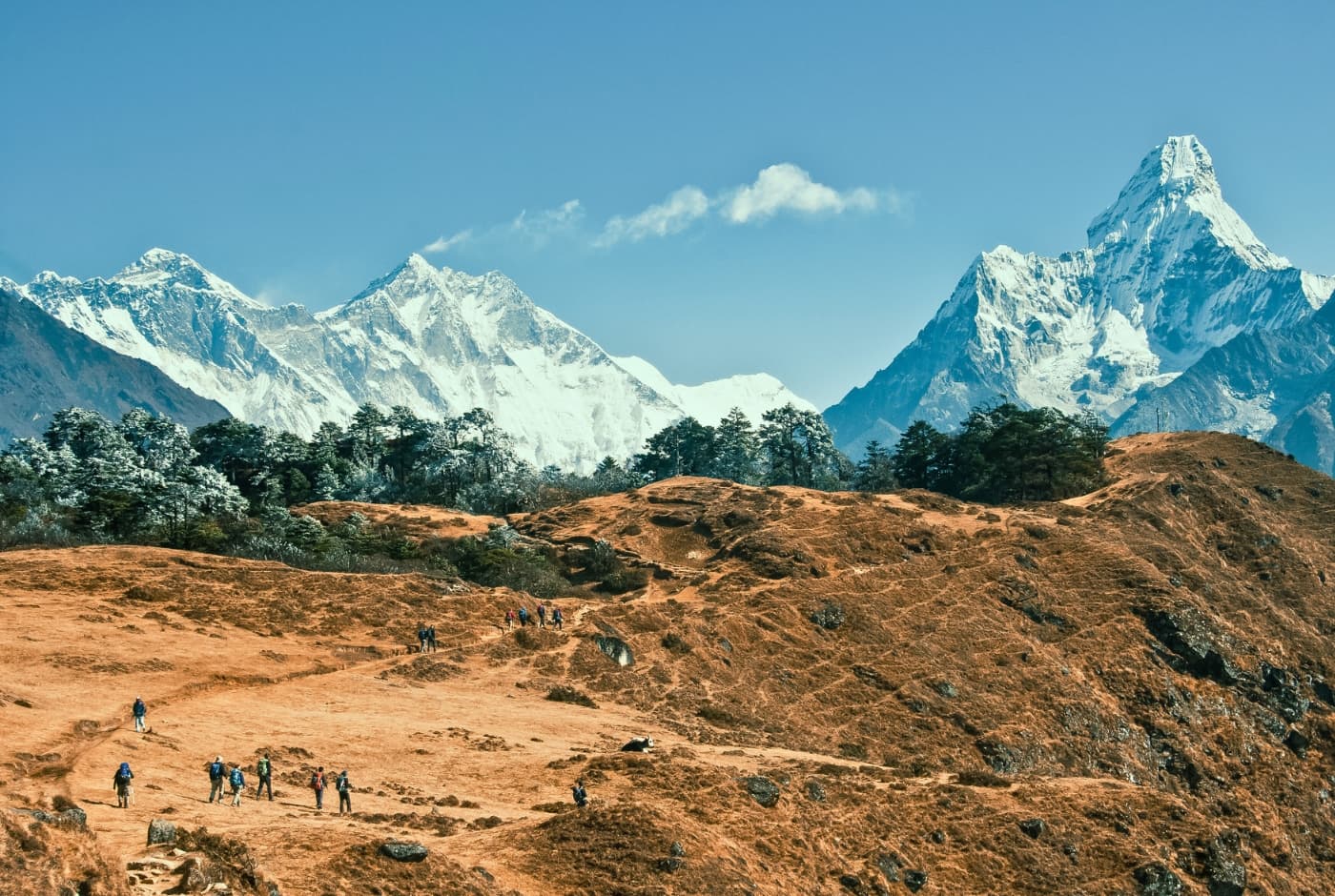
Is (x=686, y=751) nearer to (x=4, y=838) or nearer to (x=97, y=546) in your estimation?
(x=4, y=838)

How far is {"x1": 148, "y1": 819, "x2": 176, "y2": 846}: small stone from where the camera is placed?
2745 centimetres

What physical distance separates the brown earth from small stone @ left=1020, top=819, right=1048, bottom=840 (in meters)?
0.14

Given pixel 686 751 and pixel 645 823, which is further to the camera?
pixel 686 751

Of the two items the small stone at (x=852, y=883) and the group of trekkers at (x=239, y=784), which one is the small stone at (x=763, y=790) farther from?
the group of trekkers at (x=239, y=784)

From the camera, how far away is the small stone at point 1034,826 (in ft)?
143

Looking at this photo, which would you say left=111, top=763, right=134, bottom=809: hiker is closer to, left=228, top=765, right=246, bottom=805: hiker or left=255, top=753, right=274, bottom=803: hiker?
left=228, top=765, right=246, bottom=805: hiker

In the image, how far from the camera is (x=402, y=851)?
30000 millimetres

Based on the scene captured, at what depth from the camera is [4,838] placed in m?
23.4

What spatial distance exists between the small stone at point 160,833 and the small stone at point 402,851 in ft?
17.6

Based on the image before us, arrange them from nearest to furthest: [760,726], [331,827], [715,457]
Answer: [331,827] < [760,726] < [715,457]

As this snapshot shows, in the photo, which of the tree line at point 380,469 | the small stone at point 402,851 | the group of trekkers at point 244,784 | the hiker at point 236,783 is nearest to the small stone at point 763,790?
the group of trekkers at point 244,784

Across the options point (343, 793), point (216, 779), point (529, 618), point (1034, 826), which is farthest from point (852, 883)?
point (529, 618)

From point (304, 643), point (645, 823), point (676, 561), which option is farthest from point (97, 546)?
point (645, 823)

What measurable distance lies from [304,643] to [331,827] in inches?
1218
